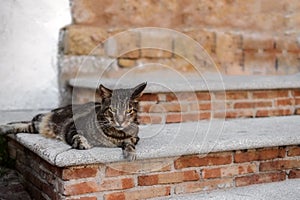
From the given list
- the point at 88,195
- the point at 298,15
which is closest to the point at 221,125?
the point at 88,195

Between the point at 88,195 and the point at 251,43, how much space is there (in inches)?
90.6

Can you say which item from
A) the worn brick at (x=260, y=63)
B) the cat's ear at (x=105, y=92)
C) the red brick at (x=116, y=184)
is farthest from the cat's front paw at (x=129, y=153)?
the worn brick at (x=260, y=63)

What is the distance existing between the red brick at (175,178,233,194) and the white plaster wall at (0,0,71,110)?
1.41 meters

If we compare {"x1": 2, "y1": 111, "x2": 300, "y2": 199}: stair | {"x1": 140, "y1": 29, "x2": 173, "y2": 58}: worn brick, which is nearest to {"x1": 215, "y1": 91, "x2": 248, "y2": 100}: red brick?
{"x1": 2, "y1": 111, "x2": 300, "y2": 199}: stair

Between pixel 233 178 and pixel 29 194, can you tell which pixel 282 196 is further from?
pixel 29 194

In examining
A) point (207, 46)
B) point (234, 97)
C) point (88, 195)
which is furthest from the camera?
point (207, 46)

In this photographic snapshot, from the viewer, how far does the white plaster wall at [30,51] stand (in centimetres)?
307

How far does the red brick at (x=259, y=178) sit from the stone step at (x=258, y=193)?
0.08 feet

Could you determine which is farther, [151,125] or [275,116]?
[275,116]

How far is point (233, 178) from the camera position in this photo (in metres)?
2.20

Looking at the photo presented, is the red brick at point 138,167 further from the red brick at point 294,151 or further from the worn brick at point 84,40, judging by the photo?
the worn brick at point 84,40

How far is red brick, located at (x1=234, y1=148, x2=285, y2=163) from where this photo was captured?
2.19 metres

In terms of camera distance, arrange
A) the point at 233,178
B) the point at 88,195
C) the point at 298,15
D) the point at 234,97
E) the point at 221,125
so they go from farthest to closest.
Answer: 1. the point at 298,15
2. the point at 234,97
3. the point at 221,125
4. the point at 233,178
5. the point at 88,195

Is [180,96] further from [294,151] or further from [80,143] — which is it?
[80,143]
